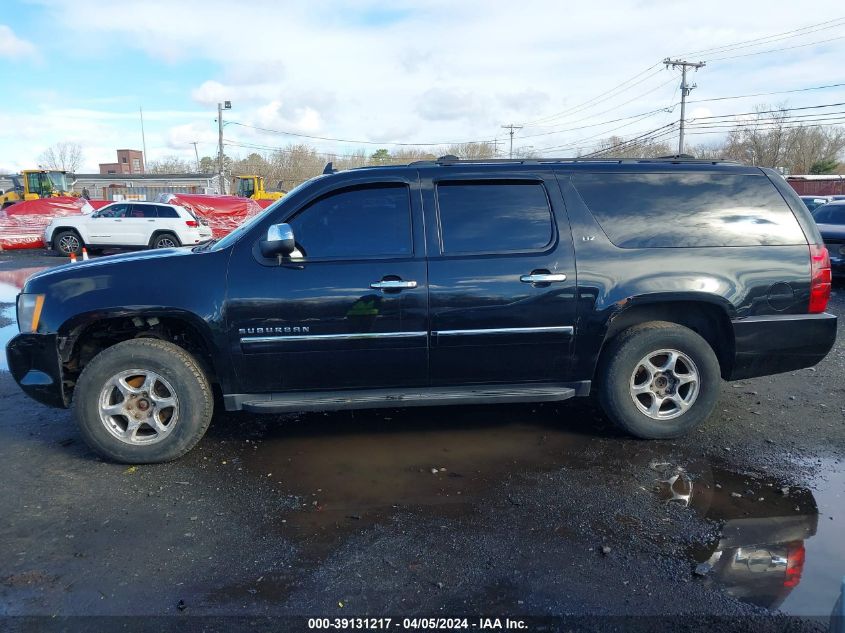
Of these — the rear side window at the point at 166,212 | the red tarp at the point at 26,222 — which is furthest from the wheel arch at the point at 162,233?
the red tarp at the point at 26,222

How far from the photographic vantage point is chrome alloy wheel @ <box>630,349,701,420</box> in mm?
4223

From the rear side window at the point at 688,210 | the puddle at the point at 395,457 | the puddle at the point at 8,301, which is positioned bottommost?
the puddle at the point at 395,457

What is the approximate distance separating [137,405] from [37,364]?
67cm

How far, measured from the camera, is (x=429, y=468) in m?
3.88

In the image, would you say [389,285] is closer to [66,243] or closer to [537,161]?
[537,161]

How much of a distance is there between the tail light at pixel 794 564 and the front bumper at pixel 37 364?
4230 mm

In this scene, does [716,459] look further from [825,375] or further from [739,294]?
[825,375]

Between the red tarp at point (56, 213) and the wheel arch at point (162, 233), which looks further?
the red tarp at point (56, 213)

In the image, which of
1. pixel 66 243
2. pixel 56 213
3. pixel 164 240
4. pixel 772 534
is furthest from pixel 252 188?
pixel 772 534

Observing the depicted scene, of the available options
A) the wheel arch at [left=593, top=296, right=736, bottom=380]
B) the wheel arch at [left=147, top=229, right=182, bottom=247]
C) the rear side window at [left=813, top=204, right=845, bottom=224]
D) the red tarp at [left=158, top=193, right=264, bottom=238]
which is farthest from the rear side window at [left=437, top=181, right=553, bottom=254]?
the red tarp at [left=158, top=193, right=264, bottom=238]

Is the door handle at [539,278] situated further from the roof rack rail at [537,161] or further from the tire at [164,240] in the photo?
the tire at [164,240]

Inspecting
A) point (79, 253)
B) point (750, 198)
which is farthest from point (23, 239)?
point (750, 198)

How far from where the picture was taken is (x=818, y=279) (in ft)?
13.6

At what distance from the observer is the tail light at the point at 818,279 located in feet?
13.6
